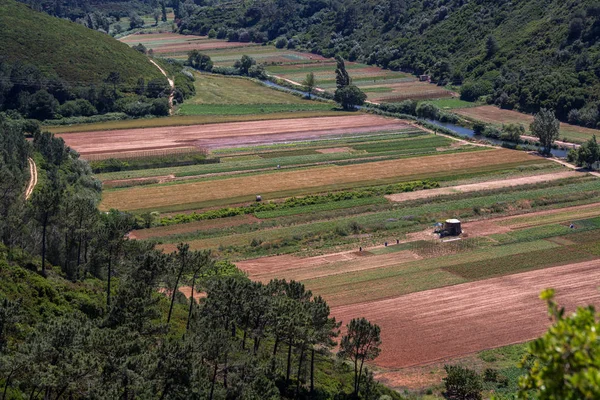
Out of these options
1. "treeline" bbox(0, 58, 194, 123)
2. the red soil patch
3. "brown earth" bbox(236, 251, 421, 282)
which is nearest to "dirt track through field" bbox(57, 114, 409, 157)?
the red soil patch

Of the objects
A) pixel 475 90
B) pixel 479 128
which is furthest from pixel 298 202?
pixel 475 90

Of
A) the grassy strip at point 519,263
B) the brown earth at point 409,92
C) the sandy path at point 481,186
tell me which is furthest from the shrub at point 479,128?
the grassy strip at point 519,263

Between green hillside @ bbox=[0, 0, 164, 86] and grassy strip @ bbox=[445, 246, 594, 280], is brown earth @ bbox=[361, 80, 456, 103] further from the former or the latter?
grassy strip @ bbox=[445, 246, 594, 280]

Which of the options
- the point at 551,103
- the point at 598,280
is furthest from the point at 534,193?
the point at 551,103

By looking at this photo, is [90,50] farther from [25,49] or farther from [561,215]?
[561,215]

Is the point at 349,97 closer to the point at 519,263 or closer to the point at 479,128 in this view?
the point at 479,128

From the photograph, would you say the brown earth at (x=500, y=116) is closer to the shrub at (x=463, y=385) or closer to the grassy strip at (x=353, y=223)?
the grassy strip at (x=353, y=223)
